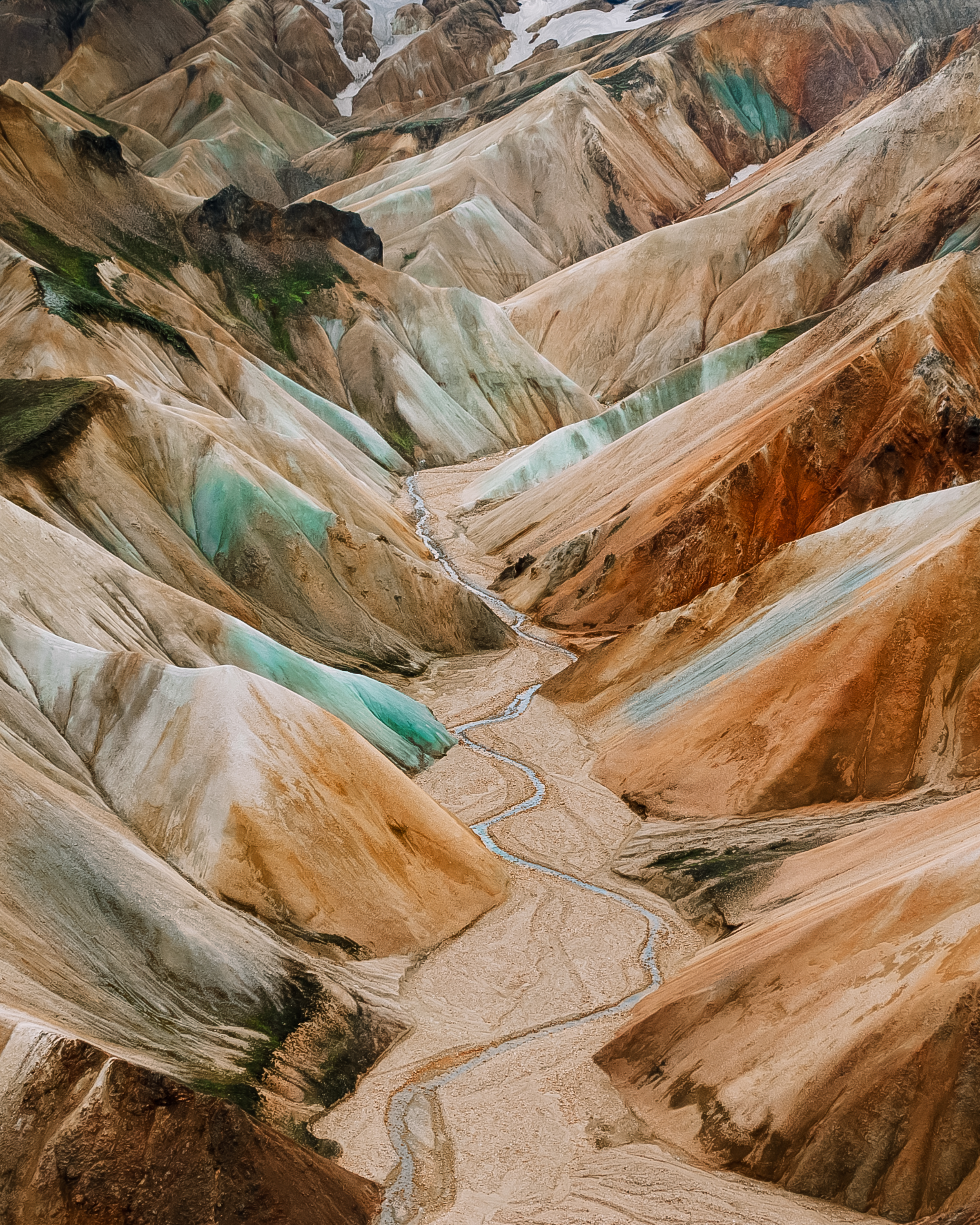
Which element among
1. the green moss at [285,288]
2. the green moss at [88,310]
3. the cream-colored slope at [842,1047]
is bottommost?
the cream-colored slope at [842,1047]

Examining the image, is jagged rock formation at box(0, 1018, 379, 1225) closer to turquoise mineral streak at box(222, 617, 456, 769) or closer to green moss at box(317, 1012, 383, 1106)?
green moss at box(317, 1012, 383, 1106)

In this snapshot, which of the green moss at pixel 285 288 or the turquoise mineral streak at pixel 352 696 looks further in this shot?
the green moss at pixel 285 288

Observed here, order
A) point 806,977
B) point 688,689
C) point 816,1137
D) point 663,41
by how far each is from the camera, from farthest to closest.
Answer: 1. point 663,41
2. point 688,689
3. point 806,977
4. point 816,1137

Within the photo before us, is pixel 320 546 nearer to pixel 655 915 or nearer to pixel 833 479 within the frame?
pixel 833 479

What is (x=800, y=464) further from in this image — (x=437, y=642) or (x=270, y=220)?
(x=270, y=220)

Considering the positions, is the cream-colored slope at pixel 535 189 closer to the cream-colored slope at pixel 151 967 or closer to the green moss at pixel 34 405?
the green moss at pixel 34 405

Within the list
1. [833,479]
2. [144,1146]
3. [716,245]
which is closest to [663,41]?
[716,245]

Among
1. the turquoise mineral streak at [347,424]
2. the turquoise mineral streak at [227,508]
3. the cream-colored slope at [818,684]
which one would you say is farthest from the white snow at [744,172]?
the cream-colored slope at [818,684]

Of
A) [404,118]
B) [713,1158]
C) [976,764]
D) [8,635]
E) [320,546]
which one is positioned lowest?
[976,764]
